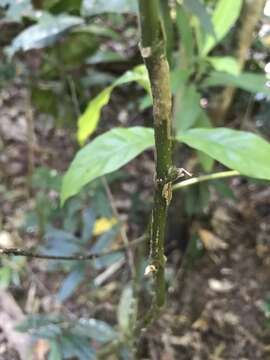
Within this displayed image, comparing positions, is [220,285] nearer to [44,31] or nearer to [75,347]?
[75,347]

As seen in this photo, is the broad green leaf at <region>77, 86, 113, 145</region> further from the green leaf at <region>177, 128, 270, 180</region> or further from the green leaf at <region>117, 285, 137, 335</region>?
the green leaf at <region>117, 285, 137, 335</region>

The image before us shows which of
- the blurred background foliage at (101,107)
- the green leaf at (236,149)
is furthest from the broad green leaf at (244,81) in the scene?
the green leaf at (236,149)

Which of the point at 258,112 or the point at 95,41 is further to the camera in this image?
the point at 258,112

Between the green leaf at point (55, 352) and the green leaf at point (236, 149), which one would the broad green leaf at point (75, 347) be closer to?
the green leaf at point (55, 352)

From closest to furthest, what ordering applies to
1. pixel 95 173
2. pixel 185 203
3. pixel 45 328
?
pixel 95 173
pixel 45 328
pixel 185 203

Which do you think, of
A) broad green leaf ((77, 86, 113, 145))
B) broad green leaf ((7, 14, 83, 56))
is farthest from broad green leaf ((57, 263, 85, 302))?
broad green leaf ((7, 14, 83, 56))

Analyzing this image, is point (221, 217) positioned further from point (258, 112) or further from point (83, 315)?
point (83, 315)

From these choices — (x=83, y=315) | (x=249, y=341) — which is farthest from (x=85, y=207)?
(x=249, y=341)
